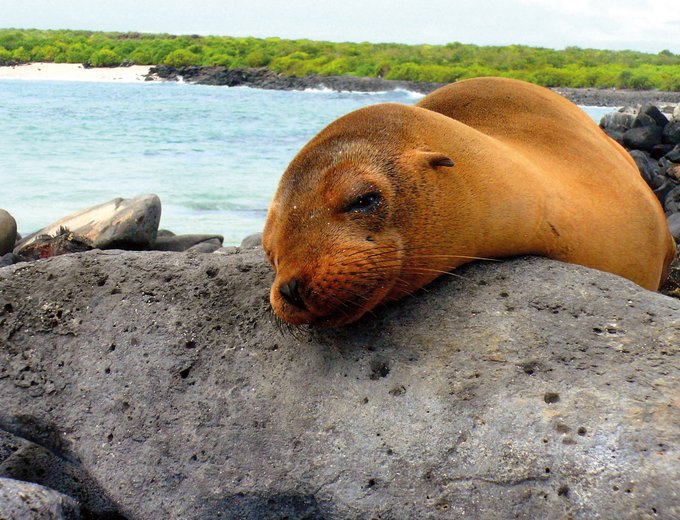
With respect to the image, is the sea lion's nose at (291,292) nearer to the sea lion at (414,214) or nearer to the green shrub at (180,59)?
the sea lion at (414,214)

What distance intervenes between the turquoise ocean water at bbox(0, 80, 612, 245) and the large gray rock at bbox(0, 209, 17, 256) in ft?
11.1

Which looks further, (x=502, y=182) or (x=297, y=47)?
(x=297, y=47)

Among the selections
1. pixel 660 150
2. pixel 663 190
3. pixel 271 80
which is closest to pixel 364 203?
pixel 663 190

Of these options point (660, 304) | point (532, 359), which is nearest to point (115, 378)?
point (532, 359)

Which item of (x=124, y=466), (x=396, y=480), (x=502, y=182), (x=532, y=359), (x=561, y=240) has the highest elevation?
(x=502, y=182)

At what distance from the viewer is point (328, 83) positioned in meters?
58.2

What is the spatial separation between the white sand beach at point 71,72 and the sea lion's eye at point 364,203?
67.3 m

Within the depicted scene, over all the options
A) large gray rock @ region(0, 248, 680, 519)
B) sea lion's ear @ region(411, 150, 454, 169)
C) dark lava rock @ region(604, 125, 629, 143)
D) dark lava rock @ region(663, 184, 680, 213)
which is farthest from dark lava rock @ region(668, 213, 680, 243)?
dark lava rock @ region(604, 125, 629, 143)

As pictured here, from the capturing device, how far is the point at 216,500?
9.29 feet

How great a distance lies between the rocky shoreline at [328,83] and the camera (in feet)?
138

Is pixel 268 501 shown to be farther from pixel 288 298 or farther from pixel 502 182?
pixel 502 182

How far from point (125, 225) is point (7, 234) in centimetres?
143

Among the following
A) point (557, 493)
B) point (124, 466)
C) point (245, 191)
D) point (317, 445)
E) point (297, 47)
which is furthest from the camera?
point (297, 47)

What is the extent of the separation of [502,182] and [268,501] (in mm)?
1414
